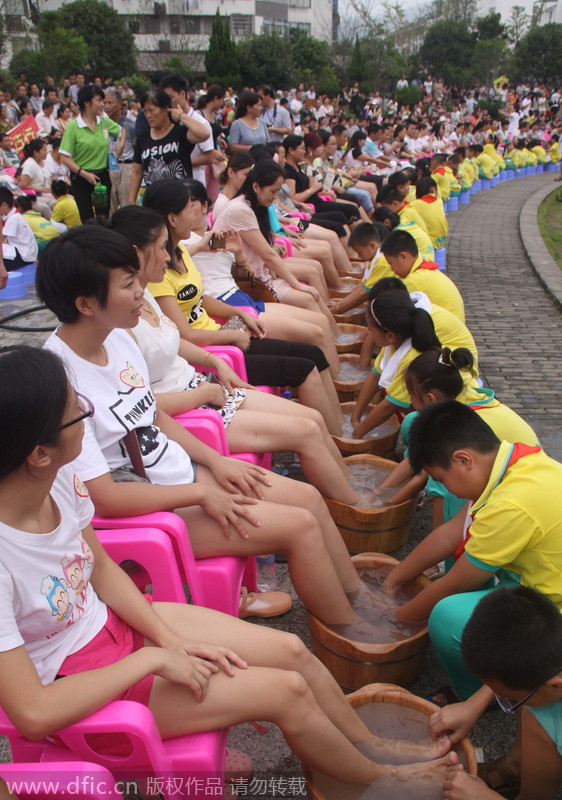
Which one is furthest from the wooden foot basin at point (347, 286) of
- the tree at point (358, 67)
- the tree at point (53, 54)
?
the tree at point (358, 67)

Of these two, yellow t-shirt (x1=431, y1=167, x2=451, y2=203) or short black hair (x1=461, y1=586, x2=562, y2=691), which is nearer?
short black hair (x1=461, y1=586, x2=562, y2=691)

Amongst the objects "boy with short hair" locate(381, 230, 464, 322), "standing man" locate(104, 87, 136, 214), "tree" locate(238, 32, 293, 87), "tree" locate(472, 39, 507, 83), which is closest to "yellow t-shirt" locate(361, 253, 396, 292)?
"boy with short hair" locate(381, 230, 464, 322)

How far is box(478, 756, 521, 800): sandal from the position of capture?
196 cm

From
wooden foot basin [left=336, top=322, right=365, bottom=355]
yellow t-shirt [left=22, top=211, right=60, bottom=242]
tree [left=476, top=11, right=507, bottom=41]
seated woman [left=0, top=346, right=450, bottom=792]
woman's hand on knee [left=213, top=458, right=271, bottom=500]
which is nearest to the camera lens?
seated woman [left=0, top=346, right=450, bottom=792]

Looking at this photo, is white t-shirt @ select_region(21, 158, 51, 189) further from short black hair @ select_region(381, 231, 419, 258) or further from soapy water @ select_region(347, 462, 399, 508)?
soapy water @ select_region(347, 462, 399, 508)

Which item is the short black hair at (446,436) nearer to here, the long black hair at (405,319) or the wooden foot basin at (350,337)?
the long black hair at (405,319)

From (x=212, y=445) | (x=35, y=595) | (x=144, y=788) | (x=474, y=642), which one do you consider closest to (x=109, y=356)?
(x=212, y=445)

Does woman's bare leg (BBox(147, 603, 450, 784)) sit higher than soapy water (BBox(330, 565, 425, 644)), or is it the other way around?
woman's bare leg (BBox(147, 603, 450, 784))

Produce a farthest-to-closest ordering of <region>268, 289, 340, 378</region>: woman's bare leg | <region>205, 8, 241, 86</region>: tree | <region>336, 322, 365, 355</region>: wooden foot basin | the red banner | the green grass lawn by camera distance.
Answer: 1. <region>205, 8, 241, 86</region>: tree
2. the red banner
3. the green grass lawn
4. <region>336, 322, 365, 355</region>: wooden foot basin
5. <region>268, 289, 340, 378</region>: woman's bare leg

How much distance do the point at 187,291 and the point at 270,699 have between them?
2192mm

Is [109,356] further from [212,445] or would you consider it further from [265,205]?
[265,205]

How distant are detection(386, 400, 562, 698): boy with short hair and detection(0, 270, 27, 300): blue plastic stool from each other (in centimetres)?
519

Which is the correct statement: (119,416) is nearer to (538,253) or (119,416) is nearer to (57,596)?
(57,596)

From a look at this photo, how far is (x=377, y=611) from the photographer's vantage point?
249 cm
